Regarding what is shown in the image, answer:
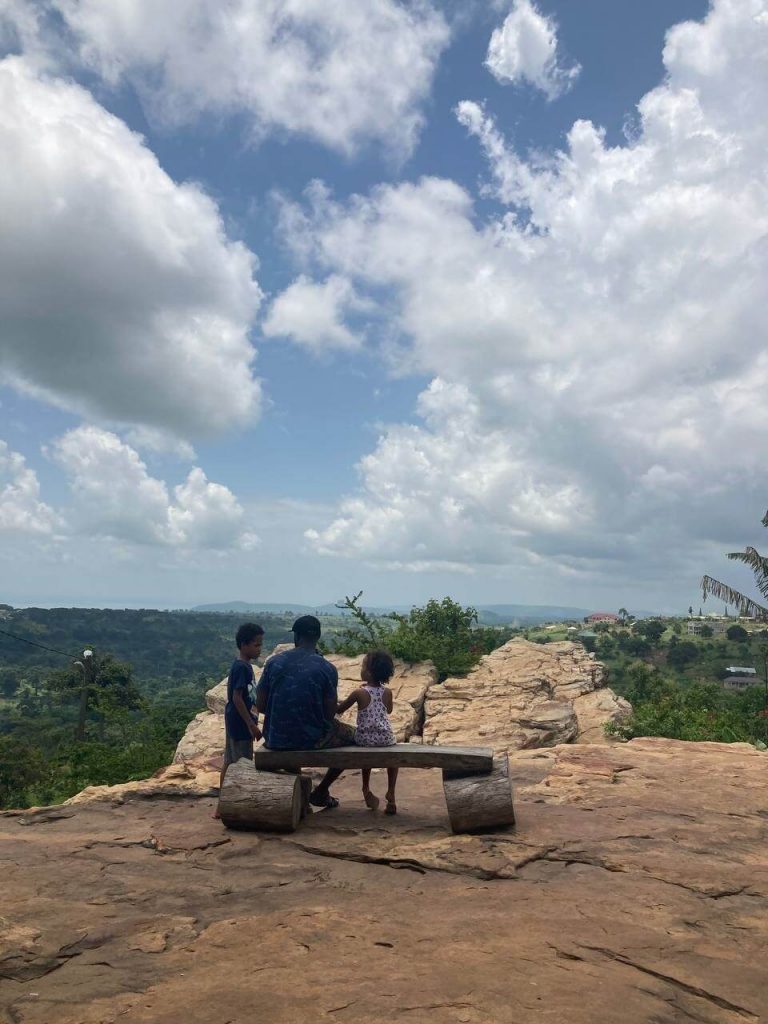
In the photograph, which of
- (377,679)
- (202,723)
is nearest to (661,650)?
(202,723)

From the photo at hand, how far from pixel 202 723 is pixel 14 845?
8597mm

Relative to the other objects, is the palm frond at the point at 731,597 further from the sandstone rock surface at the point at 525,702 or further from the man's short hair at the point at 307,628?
the man's short hair at the point at 307,628

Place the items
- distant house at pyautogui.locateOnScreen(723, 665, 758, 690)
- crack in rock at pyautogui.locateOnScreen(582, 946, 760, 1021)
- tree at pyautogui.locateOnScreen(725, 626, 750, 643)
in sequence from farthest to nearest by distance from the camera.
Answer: tree at pyautogui.locateOnScreen(725, 626, 750, 643), distant house at pyautogui.locateOnScreen(723, 665, 758, 690), crack in rock at pyautogui.locateOnScreen(582, 946, 760, 1021)

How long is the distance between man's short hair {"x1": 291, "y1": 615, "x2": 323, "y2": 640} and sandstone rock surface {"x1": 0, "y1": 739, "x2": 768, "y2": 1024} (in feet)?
5.94

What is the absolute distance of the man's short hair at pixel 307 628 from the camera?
6.77 metres

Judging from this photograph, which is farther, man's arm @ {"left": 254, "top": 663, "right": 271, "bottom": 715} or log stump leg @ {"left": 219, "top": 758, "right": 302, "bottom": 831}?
man's arm @ {"left": 254, "top": 663, "right": 271, "bottom": 715}

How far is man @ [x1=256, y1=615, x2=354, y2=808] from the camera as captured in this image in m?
6.60

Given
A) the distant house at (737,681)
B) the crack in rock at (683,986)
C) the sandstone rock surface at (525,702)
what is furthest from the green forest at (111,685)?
the distant house at (737,681)

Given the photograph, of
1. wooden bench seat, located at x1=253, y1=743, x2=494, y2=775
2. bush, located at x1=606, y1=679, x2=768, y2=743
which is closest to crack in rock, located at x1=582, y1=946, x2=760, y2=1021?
wooden bench seat, located at x1=253, y1=743, x2=494, y2=775

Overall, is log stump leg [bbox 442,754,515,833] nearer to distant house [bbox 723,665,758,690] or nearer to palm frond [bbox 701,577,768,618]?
palm frond [bbox 701,577,768,618]

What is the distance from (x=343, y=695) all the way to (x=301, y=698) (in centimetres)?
845

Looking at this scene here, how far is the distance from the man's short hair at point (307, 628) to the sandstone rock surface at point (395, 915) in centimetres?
181

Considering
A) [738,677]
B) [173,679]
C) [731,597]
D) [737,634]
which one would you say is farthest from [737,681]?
[173,679]

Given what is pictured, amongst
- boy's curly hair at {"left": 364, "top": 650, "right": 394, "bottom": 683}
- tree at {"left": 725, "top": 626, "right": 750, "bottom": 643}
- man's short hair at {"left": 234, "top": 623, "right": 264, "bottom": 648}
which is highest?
tree at {"left": 725, "top": 626, "right": 750, "bottom": 643}
